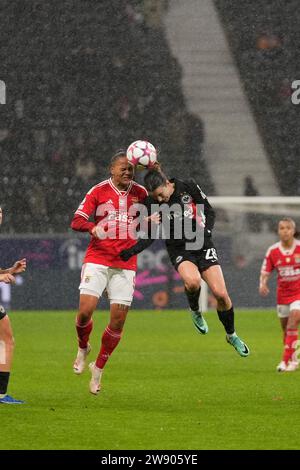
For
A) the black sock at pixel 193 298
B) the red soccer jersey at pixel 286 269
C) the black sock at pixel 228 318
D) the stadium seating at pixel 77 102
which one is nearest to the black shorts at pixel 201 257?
the black sock at pixel 193 298

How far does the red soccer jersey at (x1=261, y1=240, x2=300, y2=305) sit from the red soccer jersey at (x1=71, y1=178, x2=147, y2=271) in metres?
3.43

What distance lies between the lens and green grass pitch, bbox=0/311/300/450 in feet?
27.1

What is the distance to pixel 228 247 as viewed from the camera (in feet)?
73.3

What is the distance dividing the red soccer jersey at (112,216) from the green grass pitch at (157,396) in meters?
1.31

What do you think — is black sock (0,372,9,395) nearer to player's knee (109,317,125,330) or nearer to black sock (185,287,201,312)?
player's knee (109,317,125,330)

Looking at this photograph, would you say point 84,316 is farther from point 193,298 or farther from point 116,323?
point 193,298

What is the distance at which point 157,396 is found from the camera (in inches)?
428

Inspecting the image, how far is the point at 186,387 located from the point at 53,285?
432 inches

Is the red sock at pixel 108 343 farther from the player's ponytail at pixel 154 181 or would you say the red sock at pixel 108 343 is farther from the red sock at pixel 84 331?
the player's ponytail at pixel 154 181

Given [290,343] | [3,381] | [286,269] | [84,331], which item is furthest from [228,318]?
[286,269]

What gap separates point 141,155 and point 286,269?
3.86 m

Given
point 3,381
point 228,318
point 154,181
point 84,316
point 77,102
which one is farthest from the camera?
point 77,102

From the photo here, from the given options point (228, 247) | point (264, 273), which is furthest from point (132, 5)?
point (264, 273)

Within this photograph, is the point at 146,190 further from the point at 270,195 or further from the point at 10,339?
the point at 270,195
